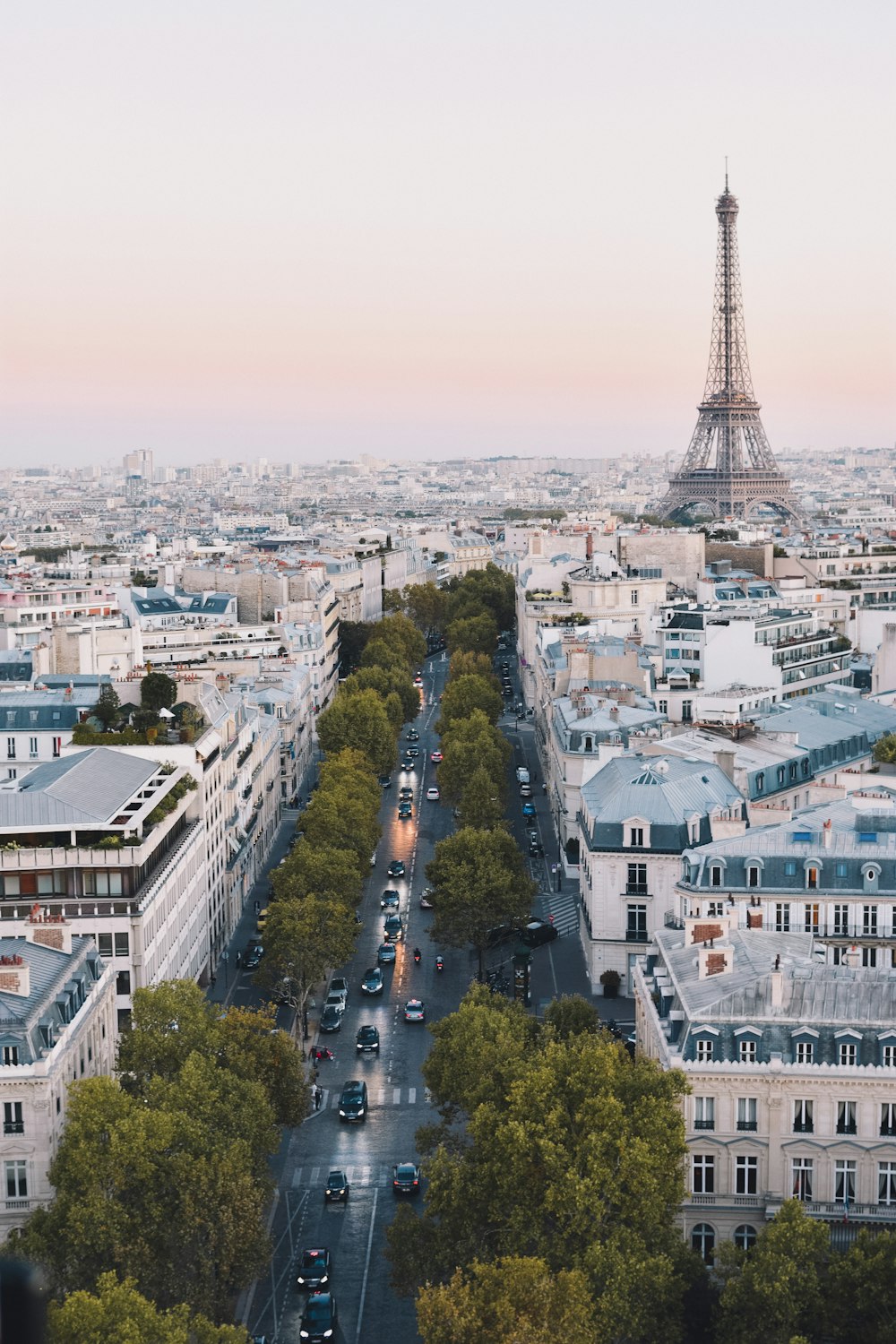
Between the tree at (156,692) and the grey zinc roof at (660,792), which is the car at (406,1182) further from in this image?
the tree at (156,692)

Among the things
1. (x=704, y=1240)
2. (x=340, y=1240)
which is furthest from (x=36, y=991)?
(x=704, y=1240)

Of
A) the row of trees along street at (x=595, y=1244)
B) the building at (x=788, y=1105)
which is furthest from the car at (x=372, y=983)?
the building at (x=788, y=1105)

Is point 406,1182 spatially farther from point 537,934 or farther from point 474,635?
point 474,635

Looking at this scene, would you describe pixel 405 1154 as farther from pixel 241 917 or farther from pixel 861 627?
pixel 861 627

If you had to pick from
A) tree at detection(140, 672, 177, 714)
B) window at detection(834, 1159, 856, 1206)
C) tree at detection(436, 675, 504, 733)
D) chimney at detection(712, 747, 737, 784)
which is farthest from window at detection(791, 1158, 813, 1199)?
tree at detection(436, 675, 504, 733)

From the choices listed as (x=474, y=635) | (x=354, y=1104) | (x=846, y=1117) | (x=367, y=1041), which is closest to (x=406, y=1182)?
(x=354, y=1104)
